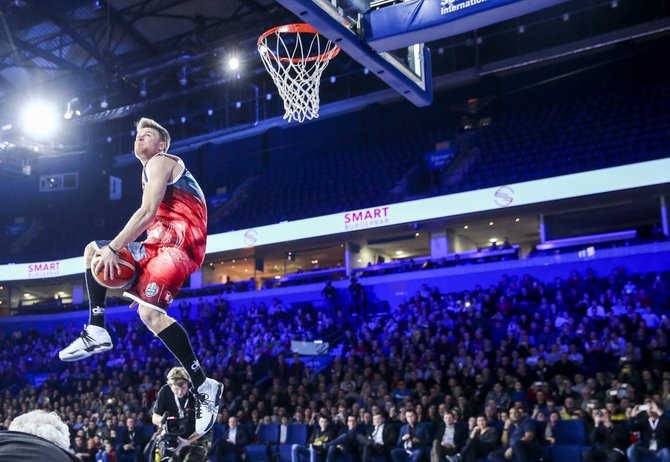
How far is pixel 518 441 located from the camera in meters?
11.4

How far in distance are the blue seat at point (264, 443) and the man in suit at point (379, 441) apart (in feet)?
6.25

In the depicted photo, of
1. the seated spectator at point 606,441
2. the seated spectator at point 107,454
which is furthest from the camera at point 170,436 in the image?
the seated spectator at point 107,454

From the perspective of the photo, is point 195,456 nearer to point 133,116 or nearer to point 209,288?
point 209,288

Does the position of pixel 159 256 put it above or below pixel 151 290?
above

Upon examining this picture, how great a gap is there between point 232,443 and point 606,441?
21.3 feet

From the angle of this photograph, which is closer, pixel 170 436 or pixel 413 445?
pixel 170 436

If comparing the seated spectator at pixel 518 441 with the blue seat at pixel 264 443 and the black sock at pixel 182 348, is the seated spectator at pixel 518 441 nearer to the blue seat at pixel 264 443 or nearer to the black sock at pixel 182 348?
the blue seat at pixel 264 443

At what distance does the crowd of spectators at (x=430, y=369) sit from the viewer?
1261 centimetres

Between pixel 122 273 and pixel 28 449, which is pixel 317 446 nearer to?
pixel 122 273

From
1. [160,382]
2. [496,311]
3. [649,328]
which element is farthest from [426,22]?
[160,382]

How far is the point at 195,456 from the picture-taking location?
16.3 ft

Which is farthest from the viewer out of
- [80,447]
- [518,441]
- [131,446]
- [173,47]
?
[173,47]

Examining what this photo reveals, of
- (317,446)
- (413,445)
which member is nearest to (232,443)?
(317,446)

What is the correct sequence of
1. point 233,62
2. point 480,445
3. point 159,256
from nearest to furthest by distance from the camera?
1. point 159,256
2. point 480,445
3. point 233,62
